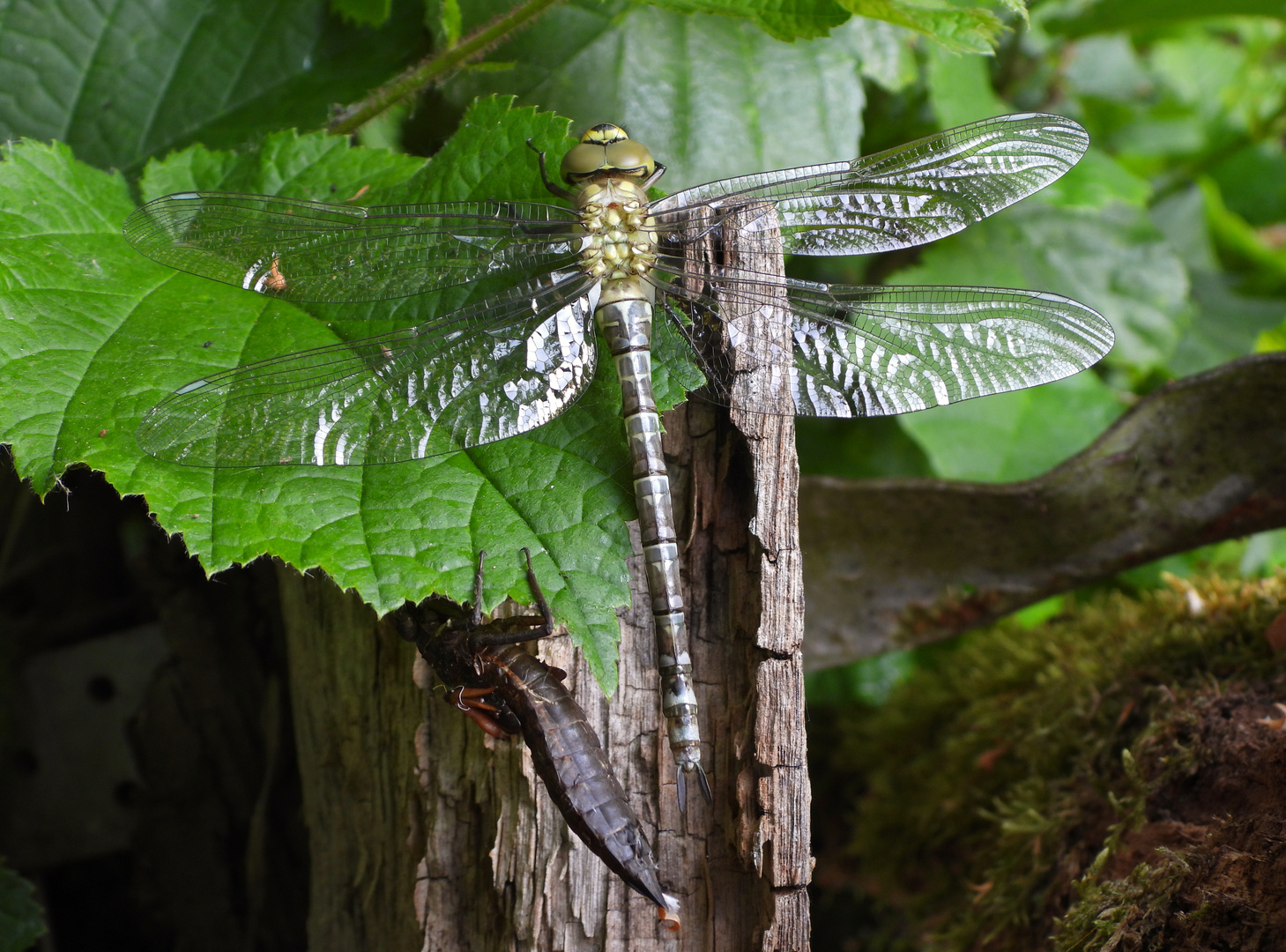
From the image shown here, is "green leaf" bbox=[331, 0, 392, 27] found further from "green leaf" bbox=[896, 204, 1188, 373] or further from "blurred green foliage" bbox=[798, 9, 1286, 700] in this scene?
"green leaf" bbox=[896, 204, 1188, 373]

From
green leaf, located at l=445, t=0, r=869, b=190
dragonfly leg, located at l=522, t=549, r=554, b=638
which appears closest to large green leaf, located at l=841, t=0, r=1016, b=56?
green leaf, located at l=445, t=0, r=869, b=190

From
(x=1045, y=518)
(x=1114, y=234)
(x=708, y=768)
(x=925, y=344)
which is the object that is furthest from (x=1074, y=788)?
(x=1114, y=234)

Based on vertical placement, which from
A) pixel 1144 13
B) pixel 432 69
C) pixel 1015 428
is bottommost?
pixel 1015 428

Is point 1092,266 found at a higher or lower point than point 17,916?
higher

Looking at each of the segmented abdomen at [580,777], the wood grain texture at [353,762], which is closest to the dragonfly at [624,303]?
the segmented abdomen at [580,777]

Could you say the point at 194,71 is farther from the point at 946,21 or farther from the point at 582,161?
the point at 946,21

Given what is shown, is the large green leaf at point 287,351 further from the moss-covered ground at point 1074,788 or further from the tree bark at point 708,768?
the moss-covered ground at point 1074,788

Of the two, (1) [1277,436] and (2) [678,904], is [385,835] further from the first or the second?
(1) [1277,436]
